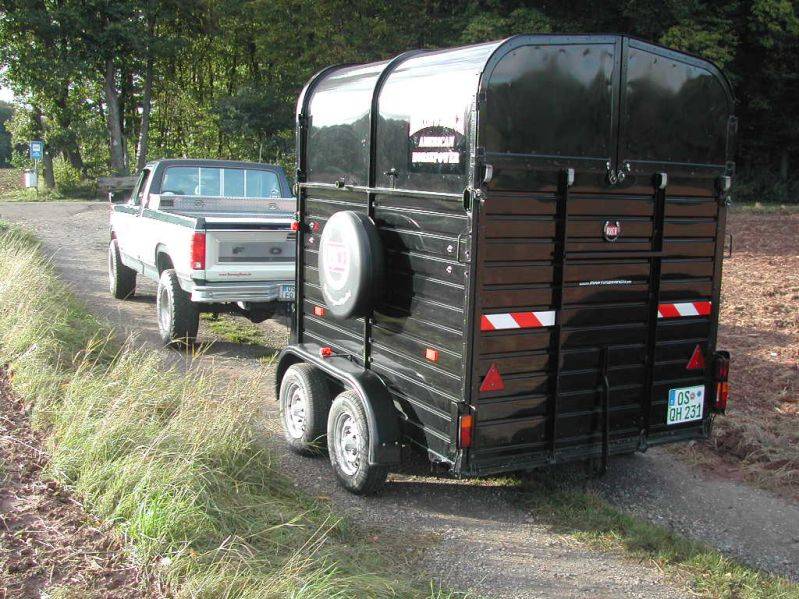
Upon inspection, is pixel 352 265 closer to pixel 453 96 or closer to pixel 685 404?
pixel 453 96

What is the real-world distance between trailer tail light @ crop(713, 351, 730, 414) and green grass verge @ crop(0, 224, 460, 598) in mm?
2451

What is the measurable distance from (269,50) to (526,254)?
27.6 m

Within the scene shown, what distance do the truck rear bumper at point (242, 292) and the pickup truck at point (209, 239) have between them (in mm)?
10

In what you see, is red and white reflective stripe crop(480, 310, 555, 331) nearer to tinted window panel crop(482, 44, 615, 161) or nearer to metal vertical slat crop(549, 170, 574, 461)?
metal vertical slat crop(549, 170, 574, 461)

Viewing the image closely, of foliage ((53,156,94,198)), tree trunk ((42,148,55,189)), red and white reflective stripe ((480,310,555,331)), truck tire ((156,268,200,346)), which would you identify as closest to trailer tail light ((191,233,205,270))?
truck tire ((156,268,200,346))

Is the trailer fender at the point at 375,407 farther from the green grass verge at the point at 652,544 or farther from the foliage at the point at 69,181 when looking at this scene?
the foliage at the point at 69,181

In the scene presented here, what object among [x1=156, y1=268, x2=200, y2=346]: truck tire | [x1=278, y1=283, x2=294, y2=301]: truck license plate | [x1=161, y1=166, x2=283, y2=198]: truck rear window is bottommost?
[x1=156, y1=268, x2=200, y2=346]: truck tire

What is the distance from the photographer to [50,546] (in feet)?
13.4

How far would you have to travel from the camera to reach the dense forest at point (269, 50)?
2545 centimetres

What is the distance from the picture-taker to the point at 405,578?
4.14 metres

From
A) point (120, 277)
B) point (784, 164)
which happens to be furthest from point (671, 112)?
point (784, 164)

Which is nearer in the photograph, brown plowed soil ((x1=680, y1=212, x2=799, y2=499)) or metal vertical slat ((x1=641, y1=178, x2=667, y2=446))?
metal vertical slat ((x1=641, y1=178, x2=667, y2=446))

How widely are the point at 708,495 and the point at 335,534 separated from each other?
2.66m

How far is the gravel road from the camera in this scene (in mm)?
4281
